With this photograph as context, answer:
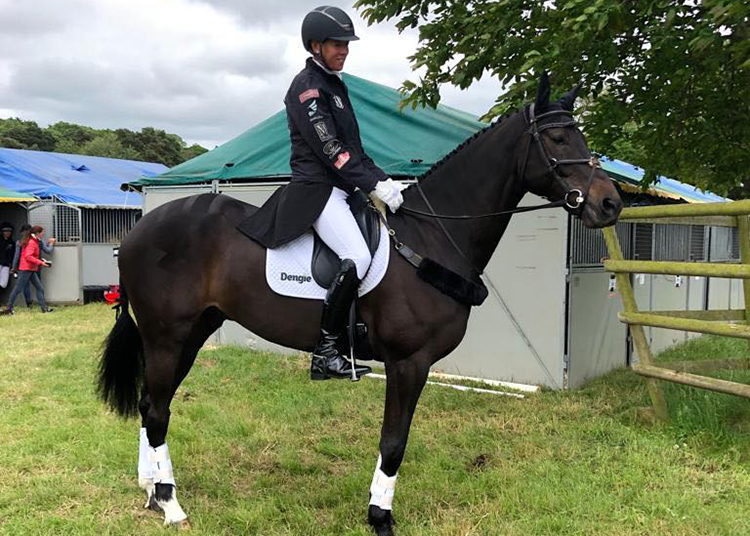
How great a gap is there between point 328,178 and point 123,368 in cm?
207

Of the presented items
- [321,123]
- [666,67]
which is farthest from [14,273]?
[666,67]

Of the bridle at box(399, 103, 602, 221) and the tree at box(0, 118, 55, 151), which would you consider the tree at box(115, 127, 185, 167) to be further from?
the bridle at box(399, 103, 602, 221)

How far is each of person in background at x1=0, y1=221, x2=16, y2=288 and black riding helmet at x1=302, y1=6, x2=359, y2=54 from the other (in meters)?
12.9

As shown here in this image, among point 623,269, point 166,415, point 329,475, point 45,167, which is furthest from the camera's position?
point 45,167

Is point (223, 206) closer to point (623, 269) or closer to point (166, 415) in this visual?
point (166, 415)

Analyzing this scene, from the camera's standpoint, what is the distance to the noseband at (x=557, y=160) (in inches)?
125

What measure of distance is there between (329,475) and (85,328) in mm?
8108

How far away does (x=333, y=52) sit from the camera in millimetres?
3381

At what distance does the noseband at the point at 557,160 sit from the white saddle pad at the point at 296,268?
100 cm

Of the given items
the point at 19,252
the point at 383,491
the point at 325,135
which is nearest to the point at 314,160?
the point at 325,135

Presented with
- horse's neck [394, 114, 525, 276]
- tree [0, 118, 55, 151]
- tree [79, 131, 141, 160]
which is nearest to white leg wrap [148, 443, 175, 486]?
horse's neck [394, 114, 525, 276]

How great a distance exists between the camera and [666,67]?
5238 millimetres

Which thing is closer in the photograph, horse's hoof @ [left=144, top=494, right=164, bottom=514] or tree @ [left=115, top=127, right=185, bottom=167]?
horse's hoof @ [left=144, top=494, right=164, bottom=514]

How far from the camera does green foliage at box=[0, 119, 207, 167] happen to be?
45.1 metres
